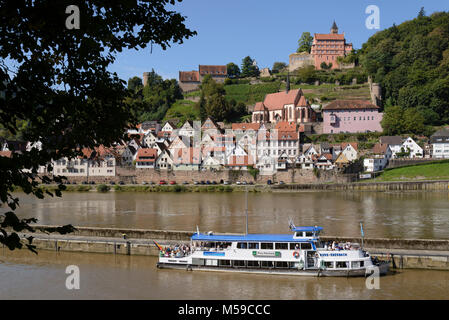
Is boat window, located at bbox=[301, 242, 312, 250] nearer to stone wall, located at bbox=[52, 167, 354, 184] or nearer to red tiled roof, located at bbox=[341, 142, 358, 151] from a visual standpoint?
stone wall, located at bbox=[52, 167, 354, 184]

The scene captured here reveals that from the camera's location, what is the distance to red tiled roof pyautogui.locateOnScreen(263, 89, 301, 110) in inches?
3756

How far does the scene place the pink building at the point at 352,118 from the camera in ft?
289

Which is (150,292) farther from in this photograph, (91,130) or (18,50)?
(18,50)

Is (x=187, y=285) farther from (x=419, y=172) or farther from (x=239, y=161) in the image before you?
(x=419, y=172)

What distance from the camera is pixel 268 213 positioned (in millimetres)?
39906

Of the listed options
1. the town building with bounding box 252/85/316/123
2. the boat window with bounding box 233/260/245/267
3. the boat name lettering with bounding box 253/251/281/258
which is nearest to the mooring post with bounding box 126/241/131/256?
the boat window with bounding box 233/260/245/267

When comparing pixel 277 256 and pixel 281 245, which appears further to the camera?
pixel 281 245

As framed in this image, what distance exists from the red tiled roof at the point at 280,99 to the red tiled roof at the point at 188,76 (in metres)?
30.1

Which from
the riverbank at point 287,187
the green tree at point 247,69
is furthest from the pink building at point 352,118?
the green tree at point 247,69

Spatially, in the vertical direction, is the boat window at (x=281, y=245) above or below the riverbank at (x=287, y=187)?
below

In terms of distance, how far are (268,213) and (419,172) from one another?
36.4m

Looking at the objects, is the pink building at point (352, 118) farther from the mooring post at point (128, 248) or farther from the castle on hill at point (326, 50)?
the mooring post at point (128, 248)

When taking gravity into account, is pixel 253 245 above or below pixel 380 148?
below

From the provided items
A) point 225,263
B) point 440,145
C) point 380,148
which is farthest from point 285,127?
point 225,263
